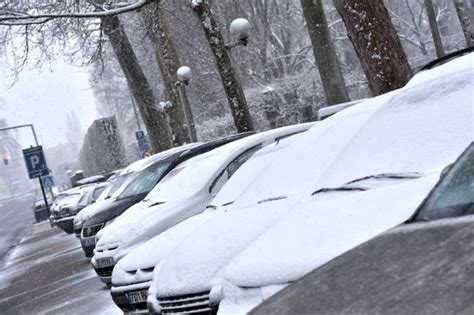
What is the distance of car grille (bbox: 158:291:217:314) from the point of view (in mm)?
5174

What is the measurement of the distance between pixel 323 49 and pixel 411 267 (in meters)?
14.0

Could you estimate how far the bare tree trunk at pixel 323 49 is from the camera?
51.5ft

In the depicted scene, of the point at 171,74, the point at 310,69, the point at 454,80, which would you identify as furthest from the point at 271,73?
the point at 454,80

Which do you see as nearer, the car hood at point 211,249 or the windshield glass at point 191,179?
the car hood at point 211,249

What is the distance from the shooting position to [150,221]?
29.4 feet

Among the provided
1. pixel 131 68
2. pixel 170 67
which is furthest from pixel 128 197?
pixel 131 68

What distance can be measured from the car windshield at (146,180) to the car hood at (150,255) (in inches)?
194

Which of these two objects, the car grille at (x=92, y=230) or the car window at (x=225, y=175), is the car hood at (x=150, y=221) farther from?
the car grille at (x=92, y=230)

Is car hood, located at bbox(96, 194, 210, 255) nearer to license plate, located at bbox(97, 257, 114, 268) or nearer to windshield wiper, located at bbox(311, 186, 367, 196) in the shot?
license plate, located at bbox(97, 257, 114, 268)

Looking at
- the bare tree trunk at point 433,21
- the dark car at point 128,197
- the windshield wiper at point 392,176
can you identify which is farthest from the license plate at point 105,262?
the bare tree trunk at point 433,21

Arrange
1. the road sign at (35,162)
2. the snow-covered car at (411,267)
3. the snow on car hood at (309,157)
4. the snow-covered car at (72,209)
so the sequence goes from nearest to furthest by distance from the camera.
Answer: the snow-covered car at (411,267) → the snow on car hood at (309,157) → the snow-covered car at (72,209) → the road sign at (35,162)

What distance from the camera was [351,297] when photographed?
239cm

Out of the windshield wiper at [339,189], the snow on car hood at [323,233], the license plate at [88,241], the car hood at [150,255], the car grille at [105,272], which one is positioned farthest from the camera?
the license plate at [88,241]

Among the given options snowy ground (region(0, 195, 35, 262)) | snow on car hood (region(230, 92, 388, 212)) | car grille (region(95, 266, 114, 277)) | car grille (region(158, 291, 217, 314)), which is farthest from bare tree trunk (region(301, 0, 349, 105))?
snowy ground (region(0, 195, 35, 262))
